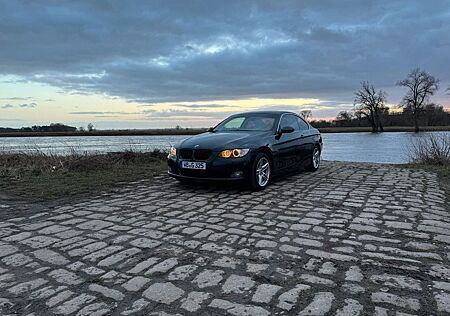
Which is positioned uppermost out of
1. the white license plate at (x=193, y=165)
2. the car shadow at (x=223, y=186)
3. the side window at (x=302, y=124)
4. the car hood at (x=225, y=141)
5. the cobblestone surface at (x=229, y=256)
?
the side window at (x=302, y=124)

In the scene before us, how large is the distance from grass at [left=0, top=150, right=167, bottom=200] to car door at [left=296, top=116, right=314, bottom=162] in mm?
3556

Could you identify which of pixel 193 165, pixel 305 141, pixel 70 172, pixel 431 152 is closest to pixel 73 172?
pixel 70 172

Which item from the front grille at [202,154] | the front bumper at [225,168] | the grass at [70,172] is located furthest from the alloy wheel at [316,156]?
the grass at [70,172]

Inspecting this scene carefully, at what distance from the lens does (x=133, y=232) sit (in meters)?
4.34

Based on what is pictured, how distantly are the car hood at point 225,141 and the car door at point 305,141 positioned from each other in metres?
1.61

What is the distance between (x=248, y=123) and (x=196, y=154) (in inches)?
67.0

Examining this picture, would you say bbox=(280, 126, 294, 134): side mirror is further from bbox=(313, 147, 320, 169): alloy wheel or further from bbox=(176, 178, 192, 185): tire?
bbox=(176, 178, 192, 185): tire

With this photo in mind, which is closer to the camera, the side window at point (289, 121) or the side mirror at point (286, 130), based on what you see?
the side mirror at point (286, 130)

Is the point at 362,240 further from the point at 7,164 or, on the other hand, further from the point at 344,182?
the point at 7,164

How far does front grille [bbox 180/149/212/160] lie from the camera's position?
6.65m

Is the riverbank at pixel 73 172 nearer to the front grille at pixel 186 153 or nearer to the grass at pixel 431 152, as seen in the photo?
the grass at pixel 431 152

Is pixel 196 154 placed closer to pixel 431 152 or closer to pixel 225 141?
pixel 225 141

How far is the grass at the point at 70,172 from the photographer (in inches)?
275

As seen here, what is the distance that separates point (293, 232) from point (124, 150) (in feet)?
30.6
